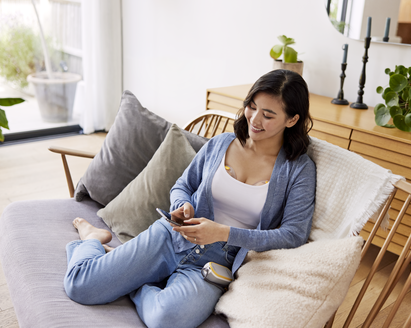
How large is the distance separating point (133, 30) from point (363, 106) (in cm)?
251

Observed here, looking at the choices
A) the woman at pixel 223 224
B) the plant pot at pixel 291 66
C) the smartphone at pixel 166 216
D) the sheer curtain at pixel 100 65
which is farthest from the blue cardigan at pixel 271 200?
the sheer curtain at pixel 100 65

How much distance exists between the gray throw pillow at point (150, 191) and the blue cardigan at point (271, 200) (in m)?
0.13

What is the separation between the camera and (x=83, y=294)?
123 centimetres

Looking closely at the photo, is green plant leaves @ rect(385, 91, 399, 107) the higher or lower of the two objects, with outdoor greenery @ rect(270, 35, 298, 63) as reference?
lower

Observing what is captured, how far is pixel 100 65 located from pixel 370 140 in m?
2.85

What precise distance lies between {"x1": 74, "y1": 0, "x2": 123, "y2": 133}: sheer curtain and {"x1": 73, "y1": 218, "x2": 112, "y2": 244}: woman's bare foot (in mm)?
2474

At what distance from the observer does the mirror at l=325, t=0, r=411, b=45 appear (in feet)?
7.07

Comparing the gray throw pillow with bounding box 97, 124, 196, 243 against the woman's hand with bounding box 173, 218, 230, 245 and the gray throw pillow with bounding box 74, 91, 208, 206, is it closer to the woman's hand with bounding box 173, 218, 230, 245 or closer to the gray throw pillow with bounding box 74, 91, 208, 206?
the gray throw pillow with bounding box 74, 91, 208, 206

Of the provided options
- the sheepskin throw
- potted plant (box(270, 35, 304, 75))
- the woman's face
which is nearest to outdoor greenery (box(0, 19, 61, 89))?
potted plant (box(270, 35, 304, 75))

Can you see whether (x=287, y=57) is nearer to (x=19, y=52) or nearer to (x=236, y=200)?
(x=236, y=200)

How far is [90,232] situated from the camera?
5.19 feet

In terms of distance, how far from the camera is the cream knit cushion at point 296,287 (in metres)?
1.06

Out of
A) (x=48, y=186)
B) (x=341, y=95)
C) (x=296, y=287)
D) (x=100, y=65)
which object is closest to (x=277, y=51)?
(x=341, y=95)

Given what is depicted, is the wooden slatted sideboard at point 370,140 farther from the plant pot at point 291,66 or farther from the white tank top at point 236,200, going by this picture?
the white tank top at point 236,200
